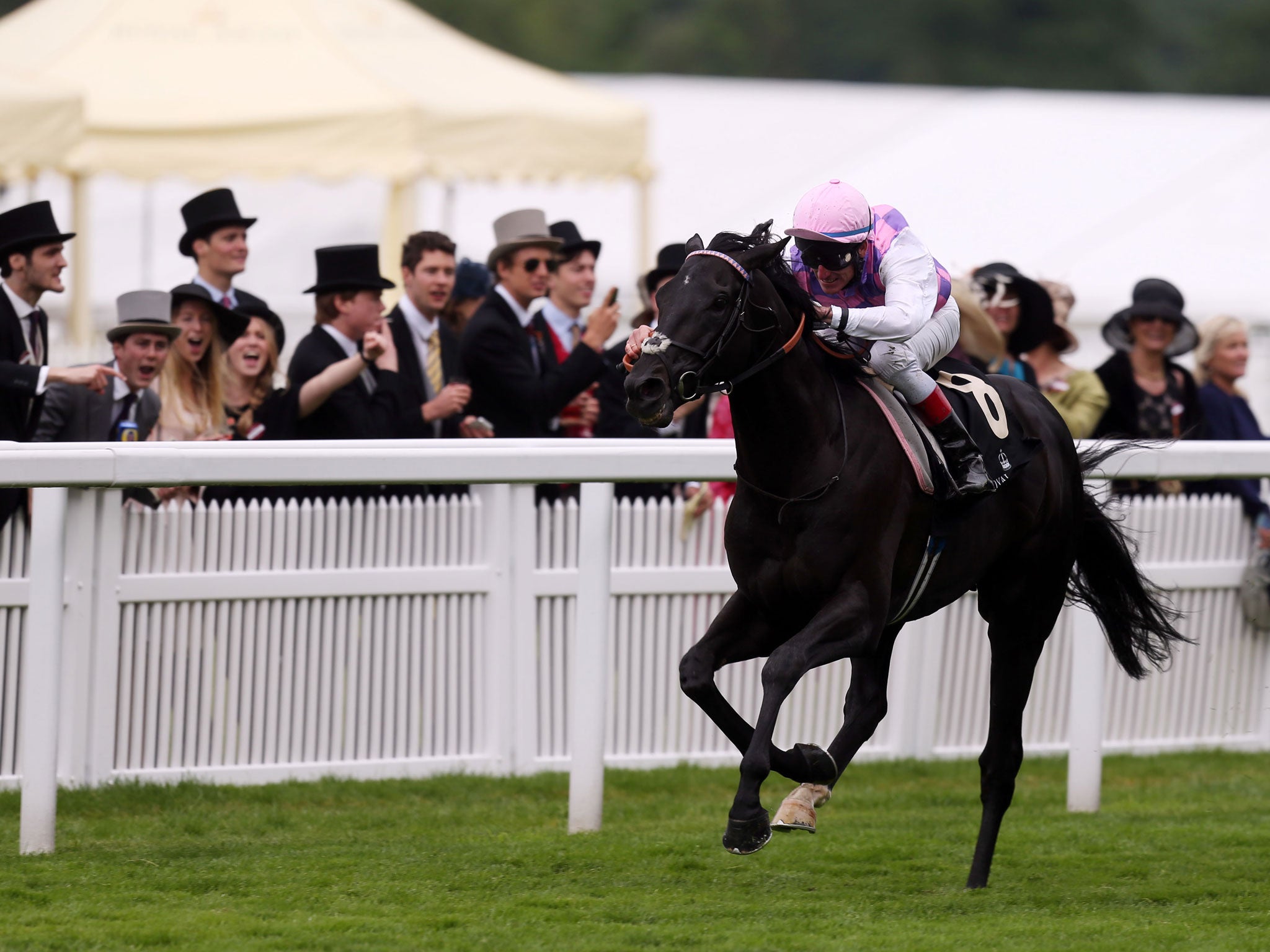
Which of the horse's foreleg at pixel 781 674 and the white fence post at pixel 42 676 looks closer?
the horse's foreleg at pixel 781 674

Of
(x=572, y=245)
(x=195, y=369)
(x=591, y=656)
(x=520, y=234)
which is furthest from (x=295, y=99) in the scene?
(x=591, y=656)

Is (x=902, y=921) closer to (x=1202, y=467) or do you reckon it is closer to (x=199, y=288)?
(x=1202, y=467)

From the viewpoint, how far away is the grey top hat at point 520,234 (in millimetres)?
7707

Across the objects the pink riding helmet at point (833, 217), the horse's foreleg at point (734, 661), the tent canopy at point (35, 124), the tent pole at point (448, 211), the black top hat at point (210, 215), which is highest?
the tent pole at point (448, 211)

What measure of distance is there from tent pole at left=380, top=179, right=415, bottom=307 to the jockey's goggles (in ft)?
25.9

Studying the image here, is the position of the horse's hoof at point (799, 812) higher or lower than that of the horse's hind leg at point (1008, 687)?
lower

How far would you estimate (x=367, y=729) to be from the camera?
6.59 metres

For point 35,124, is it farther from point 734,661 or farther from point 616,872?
point 734,661

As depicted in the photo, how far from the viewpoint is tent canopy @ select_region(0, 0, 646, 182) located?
12.9 meters

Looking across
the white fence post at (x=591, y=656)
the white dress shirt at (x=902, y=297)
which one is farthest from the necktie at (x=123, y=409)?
the white dress shirt at (x=902, y=297)

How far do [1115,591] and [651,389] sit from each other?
8.05 ft

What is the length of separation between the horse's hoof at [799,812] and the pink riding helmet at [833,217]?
1.47 metres

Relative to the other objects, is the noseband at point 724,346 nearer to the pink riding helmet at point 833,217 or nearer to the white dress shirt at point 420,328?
the pink riding helmet at point 833,217

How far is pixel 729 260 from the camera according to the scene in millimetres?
4762
